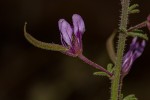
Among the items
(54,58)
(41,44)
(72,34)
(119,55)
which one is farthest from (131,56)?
(54,58)

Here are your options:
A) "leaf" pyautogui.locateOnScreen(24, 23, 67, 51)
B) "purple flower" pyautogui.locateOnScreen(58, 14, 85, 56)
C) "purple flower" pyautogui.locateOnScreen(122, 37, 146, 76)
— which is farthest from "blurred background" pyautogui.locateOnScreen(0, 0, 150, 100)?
"leaf" pyautogui.locateOnScreen(24, 23, 67, 51)

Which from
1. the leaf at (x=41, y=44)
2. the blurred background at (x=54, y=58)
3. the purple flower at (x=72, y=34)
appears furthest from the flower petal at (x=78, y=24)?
the blurred background at (x=54, y=58)

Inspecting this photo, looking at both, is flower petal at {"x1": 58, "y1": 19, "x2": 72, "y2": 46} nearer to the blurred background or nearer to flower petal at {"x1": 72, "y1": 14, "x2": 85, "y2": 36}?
flower petal at {"x1": 72, "y1": 14, "x2": 85, "y2": 36}

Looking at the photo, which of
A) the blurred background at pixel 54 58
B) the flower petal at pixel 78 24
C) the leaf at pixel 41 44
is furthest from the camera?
the blurred background at pixel 54 58

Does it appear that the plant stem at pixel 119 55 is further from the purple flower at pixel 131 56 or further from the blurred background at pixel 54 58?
the blurred background at pixel 54 58

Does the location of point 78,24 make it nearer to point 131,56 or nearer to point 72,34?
point 72,34

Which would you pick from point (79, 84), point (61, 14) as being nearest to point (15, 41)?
point (61, 14)

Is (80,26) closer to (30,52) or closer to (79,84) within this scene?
(79,84)

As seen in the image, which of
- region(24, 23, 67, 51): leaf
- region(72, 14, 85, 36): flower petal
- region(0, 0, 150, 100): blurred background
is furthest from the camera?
region(0, 0, 150, 100): blurred background
